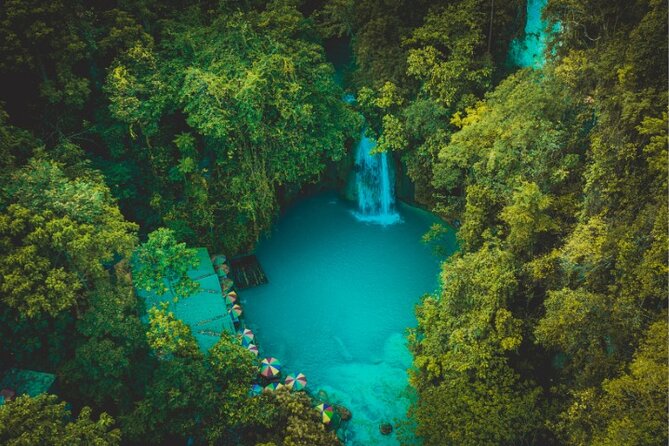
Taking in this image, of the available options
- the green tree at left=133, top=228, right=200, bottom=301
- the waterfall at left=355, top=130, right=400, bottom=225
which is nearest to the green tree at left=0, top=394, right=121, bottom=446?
the green tree at left=133, top=228, right=200, bottom=301

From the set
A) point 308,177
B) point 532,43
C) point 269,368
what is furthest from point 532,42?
point 269,368

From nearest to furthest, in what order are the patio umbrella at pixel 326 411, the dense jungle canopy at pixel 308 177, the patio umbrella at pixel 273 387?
the dense jungle canopy at pixel 308 177
the patio umbrella at pixel 273 387
the patio umbrella at pixel 326 411

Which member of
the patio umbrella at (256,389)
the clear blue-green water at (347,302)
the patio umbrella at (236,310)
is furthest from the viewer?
the patio umbrella at (236,310)

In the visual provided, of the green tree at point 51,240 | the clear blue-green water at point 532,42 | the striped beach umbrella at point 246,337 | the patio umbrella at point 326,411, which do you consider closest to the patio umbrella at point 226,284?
the striped beach umbrella at point 246,337

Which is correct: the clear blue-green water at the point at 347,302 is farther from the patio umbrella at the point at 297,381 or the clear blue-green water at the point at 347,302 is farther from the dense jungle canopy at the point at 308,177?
the dense jungle canopy at the point at 308,177

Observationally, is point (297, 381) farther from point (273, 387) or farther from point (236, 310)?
point (236, 310)

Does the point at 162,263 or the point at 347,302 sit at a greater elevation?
the point at 162,263

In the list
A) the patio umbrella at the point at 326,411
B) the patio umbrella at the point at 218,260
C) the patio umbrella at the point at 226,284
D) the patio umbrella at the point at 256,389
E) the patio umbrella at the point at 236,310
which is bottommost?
the patio umbrella at the point at 326,411
